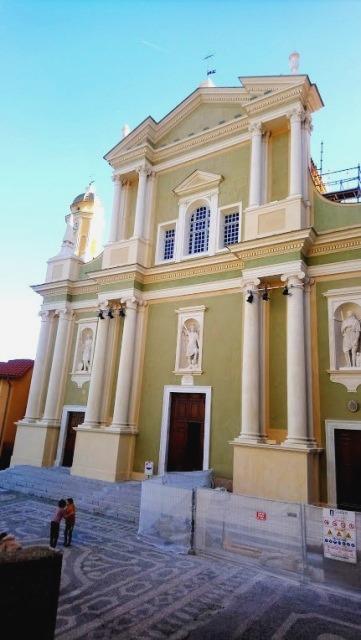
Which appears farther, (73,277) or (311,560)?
(73,277)

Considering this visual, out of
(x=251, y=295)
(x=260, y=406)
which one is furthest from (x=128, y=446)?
(x=251, y=295)

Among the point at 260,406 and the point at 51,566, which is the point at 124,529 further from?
the point at 51,566

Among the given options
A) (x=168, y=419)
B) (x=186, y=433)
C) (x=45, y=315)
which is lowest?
(x=186, y=433)

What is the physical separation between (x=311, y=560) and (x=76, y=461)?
10.7 metres

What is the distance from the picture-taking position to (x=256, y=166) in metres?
15.2

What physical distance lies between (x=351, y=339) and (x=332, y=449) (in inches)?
131

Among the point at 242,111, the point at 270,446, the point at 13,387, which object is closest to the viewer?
the point at 270,446

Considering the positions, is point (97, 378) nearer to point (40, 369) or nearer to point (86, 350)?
point (86, 350)

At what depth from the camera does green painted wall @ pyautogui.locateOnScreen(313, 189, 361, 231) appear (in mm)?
13141

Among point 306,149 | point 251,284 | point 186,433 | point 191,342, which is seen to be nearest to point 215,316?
point 191,342

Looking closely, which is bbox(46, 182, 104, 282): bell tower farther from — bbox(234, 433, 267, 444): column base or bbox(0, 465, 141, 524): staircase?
bbox(234, 433, 267, 444): column base

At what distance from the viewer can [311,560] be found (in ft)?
25.1

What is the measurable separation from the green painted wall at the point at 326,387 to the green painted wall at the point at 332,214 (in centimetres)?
199

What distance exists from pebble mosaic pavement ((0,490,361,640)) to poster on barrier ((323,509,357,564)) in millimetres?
628
